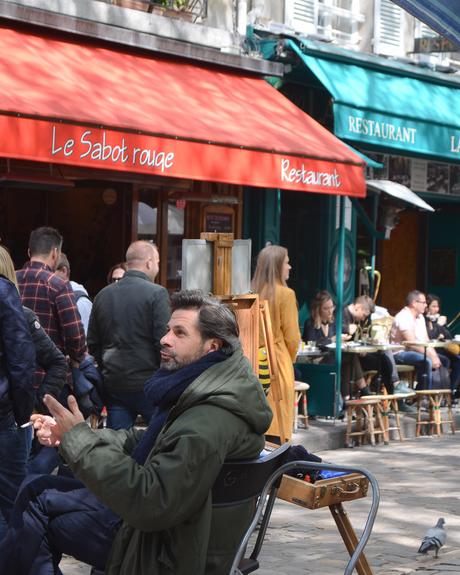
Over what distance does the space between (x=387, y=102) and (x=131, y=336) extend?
7.64 metres

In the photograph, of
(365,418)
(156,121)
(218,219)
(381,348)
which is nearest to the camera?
(156,121)

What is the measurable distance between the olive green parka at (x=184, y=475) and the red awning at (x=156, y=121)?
538 cm

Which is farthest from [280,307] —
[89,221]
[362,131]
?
[362,131]

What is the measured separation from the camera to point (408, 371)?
14.5 meters

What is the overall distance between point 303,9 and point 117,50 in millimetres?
3759

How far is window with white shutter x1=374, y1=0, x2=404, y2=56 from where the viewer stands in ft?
54.7

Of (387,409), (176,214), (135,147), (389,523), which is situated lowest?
(389,523)

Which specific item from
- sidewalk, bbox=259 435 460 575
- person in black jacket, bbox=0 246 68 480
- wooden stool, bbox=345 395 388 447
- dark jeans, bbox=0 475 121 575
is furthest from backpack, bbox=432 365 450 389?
dark jeans, bbox=0 475 121 575

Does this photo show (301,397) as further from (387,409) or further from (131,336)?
(131,336)

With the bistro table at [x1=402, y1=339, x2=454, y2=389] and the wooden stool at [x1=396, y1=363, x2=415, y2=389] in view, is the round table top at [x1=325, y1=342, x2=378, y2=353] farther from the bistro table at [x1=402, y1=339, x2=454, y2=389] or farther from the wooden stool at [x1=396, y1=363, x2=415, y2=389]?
the bistro table at [x1=402, y1=339, x2=454, y2=389]

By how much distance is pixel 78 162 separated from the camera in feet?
33.4

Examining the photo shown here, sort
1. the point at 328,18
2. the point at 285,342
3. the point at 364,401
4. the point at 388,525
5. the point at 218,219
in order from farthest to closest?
the point at 328,18 < the point at 218,219 < the point at 364,401 < the point at 285,342 < the point at 388,525

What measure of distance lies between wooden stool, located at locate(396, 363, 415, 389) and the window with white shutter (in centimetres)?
430

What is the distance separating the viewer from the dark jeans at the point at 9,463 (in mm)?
6262
